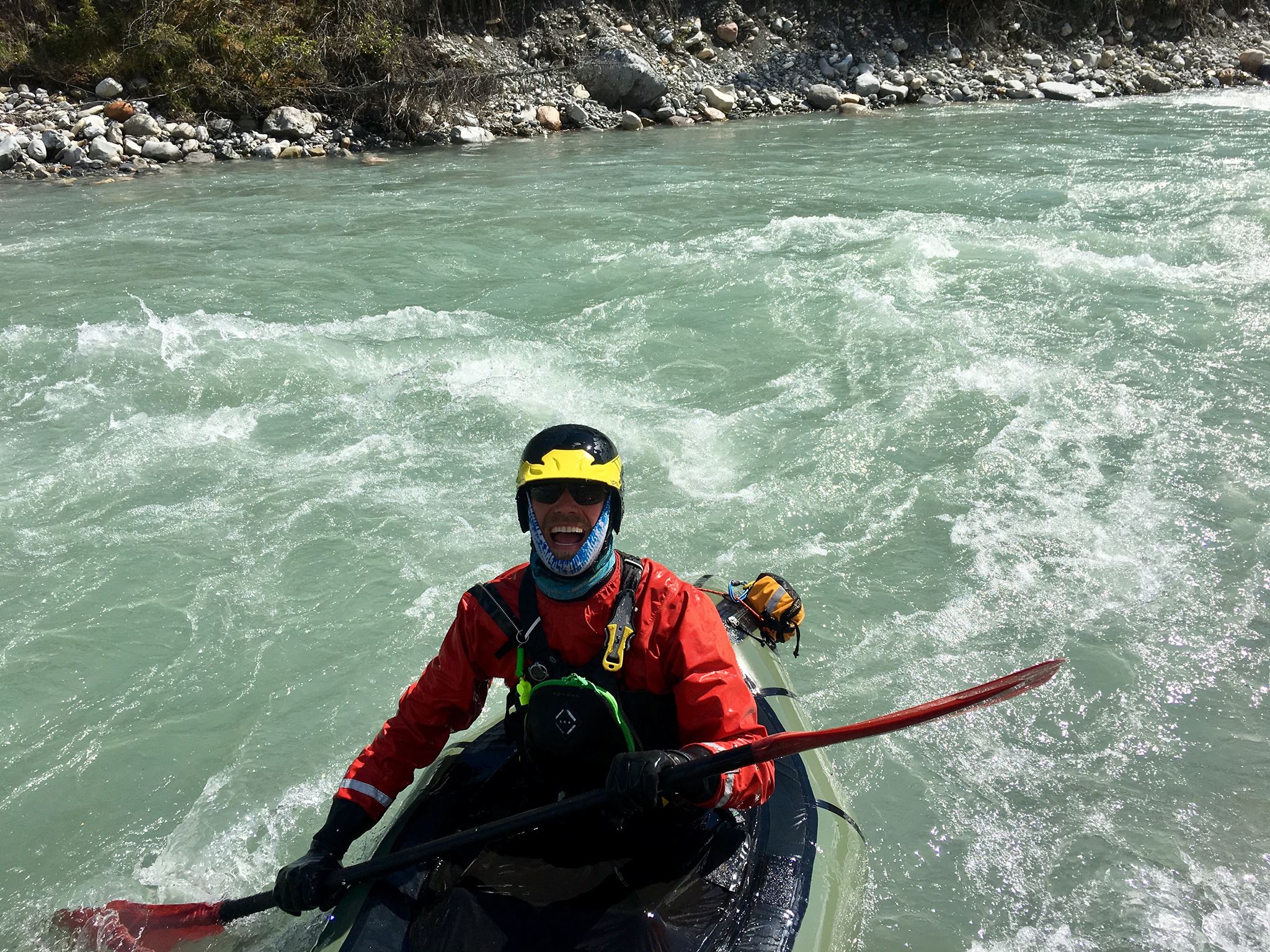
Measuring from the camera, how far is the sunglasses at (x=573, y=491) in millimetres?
2316

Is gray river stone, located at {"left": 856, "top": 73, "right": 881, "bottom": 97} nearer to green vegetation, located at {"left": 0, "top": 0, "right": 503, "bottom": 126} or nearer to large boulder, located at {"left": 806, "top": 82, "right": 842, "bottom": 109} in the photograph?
large boulder, located at {"left": 806, "top": 82, "right": 842, "bottom": 109}

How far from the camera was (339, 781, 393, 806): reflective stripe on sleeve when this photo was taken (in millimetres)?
2434

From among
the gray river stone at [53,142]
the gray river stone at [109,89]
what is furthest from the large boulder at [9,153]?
the gray river stone at [109,89]

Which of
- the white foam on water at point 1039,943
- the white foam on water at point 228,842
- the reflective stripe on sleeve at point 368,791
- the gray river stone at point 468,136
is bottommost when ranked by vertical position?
the white foam on water at point 228,842

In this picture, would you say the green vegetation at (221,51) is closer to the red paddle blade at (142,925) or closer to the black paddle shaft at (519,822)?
the red paddle blade at (142,925)

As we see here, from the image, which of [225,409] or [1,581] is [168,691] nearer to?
[1,581]

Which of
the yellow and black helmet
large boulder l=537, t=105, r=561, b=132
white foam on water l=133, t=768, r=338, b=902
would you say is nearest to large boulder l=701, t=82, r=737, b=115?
large boulder l=537, t=105, r=561, b=132

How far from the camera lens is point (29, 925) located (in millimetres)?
2967

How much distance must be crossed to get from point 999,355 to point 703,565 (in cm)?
313

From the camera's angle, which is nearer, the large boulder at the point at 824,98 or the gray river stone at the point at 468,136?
the gray river stone at the point at 468,136

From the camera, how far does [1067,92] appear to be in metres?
18.0

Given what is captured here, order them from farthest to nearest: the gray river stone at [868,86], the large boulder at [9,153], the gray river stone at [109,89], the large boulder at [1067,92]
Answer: the gray river stone at [868,86], the large boulder at [1067,92], the gray river stone at [109,89], the large boulder at [9,153]

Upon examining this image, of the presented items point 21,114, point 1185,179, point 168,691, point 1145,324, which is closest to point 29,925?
point 168,691

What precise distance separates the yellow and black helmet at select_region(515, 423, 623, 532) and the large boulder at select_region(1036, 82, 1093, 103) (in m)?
18.3
